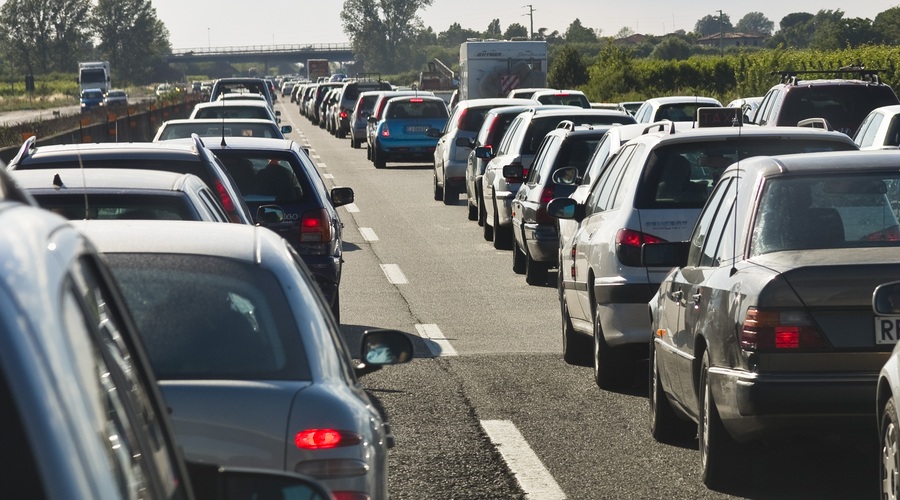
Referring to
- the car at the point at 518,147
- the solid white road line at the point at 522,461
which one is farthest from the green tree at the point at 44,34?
the solid white road line at the point at 522,461

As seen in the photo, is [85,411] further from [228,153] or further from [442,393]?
[228,153]

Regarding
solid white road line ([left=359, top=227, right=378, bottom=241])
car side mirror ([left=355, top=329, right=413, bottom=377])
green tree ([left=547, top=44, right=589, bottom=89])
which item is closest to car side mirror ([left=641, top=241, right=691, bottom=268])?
car side mirror ([left=355, top=329, right=413, bottom=377])

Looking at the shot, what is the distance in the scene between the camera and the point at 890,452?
5.48m

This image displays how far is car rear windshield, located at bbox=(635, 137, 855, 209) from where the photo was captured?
29.6 feet

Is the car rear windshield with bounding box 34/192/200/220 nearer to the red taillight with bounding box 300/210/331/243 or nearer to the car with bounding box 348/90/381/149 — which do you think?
the red taillight with bounding box 300/210/331/243

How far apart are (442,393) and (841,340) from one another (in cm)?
364

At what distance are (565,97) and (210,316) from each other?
84.1 feet

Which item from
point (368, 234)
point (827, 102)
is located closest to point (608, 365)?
→ point (368, 234)

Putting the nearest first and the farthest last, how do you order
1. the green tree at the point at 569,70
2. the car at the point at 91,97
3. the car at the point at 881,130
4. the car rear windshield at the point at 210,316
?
the car rear windshield at the point at 210,316 → the car at the point at 881,130 → the green tree at the point at 569,70 → the car at the point at 91,97

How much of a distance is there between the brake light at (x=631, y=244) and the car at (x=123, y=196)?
328 centimetres

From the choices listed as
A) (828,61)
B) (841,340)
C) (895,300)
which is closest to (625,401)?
(841,340)

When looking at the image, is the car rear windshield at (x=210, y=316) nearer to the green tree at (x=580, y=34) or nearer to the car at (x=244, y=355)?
the car at (x=244, y=355)

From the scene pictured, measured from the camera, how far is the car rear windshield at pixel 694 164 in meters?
9.03

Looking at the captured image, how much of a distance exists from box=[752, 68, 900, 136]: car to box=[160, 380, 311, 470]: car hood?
59.2 feet
